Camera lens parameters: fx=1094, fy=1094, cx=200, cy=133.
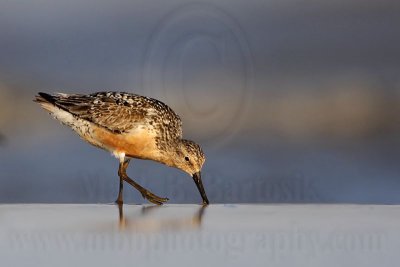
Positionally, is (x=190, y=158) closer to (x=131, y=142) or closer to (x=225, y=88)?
(x=131, y=142)

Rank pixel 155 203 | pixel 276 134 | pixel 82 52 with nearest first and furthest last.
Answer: pixel 155 203 → pixel 276 134 → pixel 82 52

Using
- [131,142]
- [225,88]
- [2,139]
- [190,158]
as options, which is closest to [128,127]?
[131,142]

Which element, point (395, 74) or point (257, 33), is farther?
point (257, 33)
